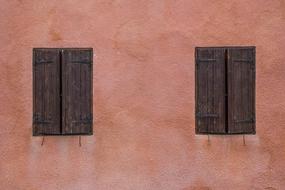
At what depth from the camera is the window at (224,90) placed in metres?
9.86

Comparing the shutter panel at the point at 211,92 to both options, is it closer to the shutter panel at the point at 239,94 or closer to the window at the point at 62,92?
the shutter panel at the point at 239,94

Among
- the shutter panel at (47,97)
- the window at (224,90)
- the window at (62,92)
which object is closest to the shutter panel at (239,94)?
the window at (224,90)

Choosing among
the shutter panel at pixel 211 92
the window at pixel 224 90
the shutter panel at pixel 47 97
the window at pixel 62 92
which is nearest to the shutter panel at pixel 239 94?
the window at pixel 224 90

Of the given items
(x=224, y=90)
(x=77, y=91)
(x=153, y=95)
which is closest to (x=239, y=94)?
(x=224, y=90)

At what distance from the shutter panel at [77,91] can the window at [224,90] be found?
5.01 ft

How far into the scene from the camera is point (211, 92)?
9867 millimetres

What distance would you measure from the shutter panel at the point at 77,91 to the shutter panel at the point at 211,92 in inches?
60.2

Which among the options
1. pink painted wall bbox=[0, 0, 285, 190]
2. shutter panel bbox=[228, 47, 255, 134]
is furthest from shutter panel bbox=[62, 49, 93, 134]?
shutter panel bbox=[228, 47, 255, 134]

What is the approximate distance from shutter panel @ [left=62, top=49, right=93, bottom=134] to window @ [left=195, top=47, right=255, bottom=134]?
1528 millimetres

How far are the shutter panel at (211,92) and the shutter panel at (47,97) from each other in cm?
196

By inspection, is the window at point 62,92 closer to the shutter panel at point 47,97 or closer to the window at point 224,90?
the shutter panel at point 47,97

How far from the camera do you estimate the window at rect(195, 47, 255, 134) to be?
32.3 ft

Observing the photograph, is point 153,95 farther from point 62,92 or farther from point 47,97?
point 47,97

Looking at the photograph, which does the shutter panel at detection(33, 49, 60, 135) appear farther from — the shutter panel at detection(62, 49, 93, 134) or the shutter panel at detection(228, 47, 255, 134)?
the shutter panel at detection(228, 47, 255, 134)
